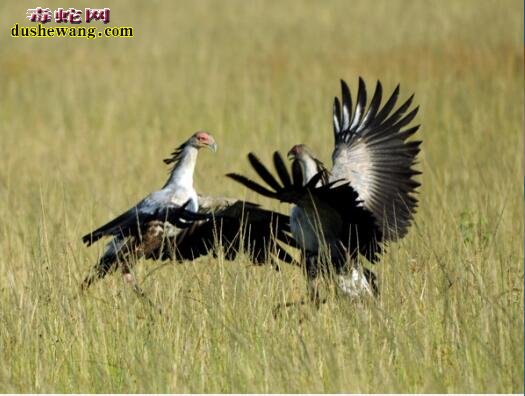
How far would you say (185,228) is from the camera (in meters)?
6.74

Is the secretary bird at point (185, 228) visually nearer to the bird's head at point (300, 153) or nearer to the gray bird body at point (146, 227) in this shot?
the gray bird body at point (146, 227)

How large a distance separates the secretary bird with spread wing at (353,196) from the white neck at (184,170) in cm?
95

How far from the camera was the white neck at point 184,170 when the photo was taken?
711cm

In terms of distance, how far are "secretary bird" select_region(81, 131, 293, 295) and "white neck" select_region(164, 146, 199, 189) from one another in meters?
0.03

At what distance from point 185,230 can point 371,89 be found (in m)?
6.89

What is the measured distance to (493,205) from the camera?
7523 mm

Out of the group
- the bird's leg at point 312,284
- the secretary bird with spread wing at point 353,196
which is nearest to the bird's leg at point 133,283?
the bird's leg at point 312,284

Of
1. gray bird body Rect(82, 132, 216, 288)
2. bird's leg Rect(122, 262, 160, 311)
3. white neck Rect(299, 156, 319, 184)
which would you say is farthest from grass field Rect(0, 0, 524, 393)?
white neck Rect(299, 156, 319, 184)

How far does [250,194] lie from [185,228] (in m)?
2.11

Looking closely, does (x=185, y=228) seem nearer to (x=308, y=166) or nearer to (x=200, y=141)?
(x=200, y=141)

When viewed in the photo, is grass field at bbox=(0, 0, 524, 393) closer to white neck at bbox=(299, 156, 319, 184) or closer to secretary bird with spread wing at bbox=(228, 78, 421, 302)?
secretary bird with spread wing at bbox=(228, 78, 421, 302)

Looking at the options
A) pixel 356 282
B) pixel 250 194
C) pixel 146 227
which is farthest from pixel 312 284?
pixel 250 194

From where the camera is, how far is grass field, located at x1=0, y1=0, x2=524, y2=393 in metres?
4.64

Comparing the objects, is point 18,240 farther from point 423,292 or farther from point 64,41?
point 64,41
